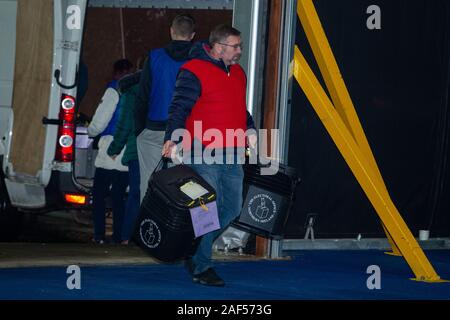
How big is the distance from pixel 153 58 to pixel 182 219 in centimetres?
197

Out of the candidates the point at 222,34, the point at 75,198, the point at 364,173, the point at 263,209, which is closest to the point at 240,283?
the point at 263,209

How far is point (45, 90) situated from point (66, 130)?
1.29 ft

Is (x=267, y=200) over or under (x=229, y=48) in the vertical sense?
under

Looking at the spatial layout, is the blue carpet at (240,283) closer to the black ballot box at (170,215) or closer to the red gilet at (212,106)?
the black ballot box at (170,215)

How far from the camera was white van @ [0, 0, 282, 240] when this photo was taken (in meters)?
10.4

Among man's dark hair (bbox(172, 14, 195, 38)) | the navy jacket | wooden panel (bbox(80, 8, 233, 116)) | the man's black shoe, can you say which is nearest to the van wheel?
the navy jacket

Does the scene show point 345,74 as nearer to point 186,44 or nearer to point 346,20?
point 346,20

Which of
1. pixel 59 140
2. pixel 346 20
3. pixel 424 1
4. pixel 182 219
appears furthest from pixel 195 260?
pixel 424 1

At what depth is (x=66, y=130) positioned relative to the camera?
1083 cm

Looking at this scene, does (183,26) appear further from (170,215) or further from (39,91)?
(170,215)

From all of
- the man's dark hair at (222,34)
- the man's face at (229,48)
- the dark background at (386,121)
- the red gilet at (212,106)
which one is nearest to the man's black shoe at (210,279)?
the red gilet at (212,106)

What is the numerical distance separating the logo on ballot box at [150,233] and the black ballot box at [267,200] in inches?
50.2

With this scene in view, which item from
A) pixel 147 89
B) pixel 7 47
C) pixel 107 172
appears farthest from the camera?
pixel 7 47
